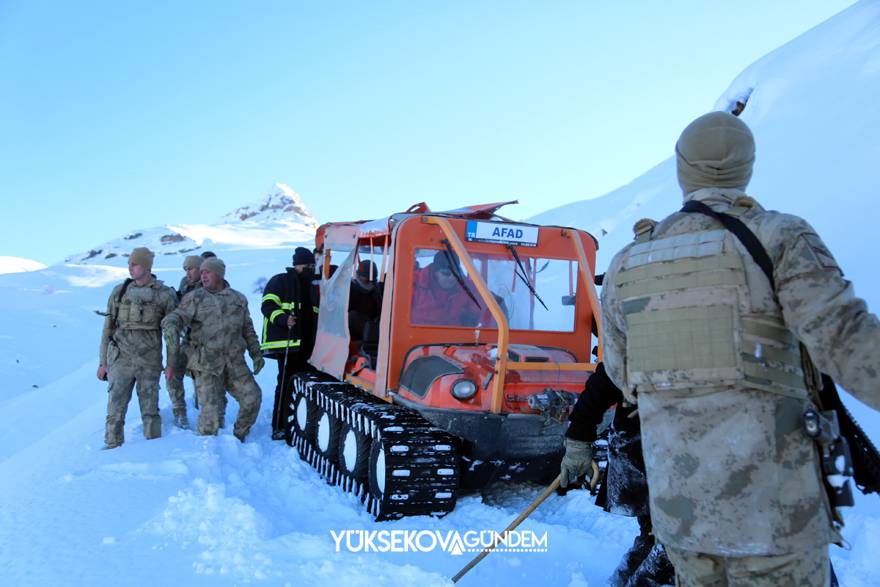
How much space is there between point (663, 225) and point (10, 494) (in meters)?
4.83

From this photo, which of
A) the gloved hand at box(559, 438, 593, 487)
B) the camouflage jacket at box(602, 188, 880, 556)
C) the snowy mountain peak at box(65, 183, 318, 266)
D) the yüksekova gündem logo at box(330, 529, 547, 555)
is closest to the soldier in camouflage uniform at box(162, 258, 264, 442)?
the yüksekova gündem logo at box(330, 529, 547, 555)

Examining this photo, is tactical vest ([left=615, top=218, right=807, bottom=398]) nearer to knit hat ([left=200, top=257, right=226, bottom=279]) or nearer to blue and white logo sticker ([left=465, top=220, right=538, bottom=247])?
blue and white logo sticker ([left=465, top=220, right=538, bottom=247])

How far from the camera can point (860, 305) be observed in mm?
1842

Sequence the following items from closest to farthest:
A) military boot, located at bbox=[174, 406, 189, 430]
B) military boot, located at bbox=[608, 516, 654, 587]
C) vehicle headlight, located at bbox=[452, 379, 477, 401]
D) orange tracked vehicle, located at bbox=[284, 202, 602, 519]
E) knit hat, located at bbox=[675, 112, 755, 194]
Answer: knit hat, located at bbox=[675, 112, 755, 194] → military boot, located at bbox=[608, 516, 654, 587] → orange tracked vehicle, located at bbox=[284, 202, 602, 519] → vehicle headlight, located at bbox=[452, 379, 477, 401] → military boot, located at bbox=[174, 406, 189, 430]

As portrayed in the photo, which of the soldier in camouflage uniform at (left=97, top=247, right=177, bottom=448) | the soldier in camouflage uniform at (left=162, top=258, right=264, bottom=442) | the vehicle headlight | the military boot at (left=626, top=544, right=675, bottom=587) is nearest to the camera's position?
the military boot at (left=626, top=544, right=675, bottom=587)

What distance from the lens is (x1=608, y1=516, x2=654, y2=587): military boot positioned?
3.54 m

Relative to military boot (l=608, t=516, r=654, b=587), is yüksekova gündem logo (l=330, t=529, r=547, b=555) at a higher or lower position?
lower

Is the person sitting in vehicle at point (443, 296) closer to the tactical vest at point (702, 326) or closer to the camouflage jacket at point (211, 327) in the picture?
the camouflage jacket at point (211, 327)

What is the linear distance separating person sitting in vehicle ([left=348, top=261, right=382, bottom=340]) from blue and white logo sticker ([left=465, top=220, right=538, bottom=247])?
143 cm

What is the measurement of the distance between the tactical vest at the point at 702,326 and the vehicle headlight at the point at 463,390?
293cm

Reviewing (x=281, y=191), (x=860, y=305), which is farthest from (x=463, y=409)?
(x=281, y=191)

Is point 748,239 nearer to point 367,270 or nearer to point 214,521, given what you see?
point 214,521

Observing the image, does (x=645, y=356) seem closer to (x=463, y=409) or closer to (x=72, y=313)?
(x=463, y=409)

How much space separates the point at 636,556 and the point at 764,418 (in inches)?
73.7
